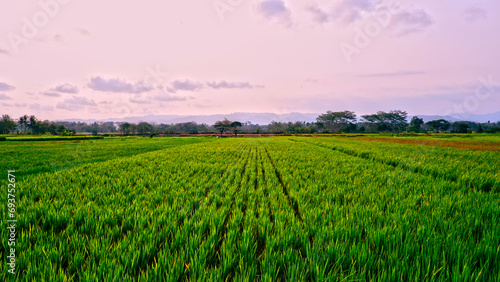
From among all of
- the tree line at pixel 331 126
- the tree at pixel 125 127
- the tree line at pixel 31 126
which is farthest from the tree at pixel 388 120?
the tree line at pixel 31 126

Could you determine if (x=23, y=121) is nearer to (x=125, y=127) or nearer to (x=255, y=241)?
(x=125, y=127)

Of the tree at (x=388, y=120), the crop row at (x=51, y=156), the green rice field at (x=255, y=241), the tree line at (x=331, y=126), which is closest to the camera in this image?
the green rice field at (x=255, y=241)

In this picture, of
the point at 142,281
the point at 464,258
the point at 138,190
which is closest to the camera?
the point at 142,281

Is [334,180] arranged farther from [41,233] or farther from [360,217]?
[41,233]

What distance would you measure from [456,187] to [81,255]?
767cm

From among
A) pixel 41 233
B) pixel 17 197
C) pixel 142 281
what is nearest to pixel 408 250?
pixel 142 281

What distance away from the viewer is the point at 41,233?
244cm

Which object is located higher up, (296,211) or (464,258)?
(464,258)

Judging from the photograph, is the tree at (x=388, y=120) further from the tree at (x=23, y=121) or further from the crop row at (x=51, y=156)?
the tree at (x=23, y=121)

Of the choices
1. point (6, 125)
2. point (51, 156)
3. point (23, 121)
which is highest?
point (23, 121)

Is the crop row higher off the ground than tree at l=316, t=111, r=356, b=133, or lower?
lower

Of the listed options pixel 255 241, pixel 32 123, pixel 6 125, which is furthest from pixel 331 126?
pixel 6 125

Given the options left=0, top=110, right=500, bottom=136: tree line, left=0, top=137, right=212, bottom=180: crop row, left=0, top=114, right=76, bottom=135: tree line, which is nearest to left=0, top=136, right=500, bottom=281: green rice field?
left=0, top=137, right=212, bottom=180: crop row

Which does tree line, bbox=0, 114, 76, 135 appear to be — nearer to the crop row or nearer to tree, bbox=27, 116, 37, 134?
tree, bbox=27, 116, 37, 134
